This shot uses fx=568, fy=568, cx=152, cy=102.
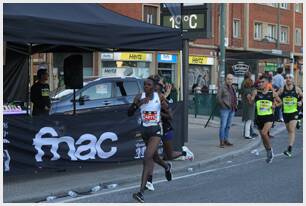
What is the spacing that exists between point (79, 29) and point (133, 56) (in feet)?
86.5

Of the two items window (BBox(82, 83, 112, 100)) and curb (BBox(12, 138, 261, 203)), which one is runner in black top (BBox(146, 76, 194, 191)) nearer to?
curb (BBox(12, 138, 261, 203))

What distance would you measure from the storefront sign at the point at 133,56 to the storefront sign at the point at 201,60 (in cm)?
392

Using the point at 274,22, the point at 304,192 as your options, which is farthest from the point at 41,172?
the point at 274,22

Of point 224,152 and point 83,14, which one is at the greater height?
point 83,14

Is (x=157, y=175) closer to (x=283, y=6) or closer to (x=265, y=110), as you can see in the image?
(x=265, y=110)

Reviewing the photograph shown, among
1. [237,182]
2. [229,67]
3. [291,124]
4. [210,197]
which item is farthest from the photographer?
[229,67]

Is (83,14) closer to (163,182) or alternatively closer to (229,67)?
(163,182)

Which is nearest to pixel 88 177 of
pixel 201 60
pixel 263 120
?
pixel 263 120

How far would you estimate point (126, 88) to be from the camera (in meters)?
14.7

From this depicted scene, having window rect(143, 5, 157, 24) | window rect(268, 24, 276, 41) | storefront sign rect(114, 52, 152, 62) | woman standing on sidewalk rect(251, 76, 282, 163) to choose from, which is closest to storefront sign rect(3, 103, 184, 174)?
woman standing on sidewalk rect(251, 76, 282, 163)

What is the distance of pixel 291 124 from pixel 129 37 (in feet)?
14.6

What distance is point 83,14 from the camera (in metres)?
9.65

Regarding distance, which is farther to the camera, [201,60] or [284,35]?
[284,35]

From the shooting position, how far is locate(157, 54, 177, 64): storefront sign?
3672 centimetres
